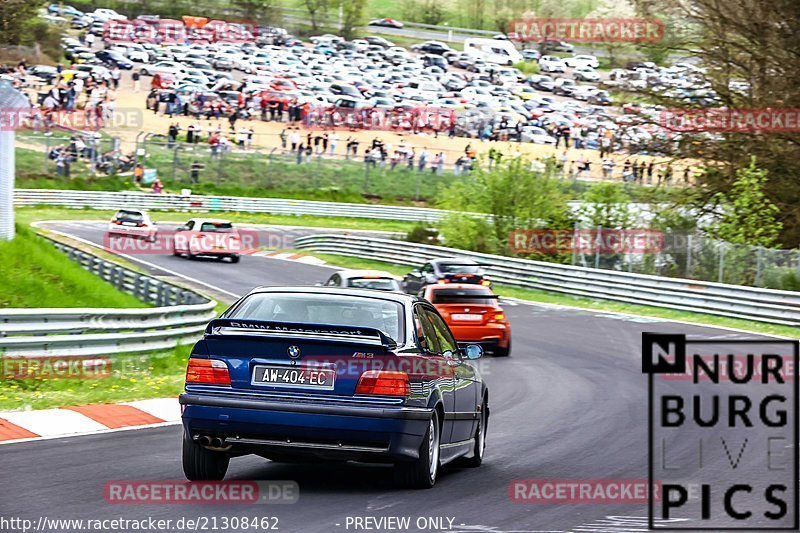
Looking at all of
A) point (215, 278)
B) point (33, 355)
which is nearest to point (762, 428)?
point (33, 355)

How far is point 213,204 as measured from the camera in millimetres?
56281

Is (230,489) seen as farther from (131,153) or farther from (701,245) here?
(131,153)

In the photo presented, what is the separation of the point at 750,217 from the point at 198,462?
28591mm

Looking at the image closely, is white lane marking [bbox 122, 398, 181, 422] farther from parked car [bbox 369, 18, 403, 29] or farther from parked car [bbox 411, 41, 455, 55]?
parked car [bbox 369, 18, 403, 29]

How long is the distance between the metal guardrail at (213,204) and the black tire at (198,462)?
42876mm

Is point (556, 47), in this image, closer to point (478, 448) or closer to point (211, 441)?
point (478, 448)

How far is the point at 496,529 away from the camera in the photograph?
741 cm

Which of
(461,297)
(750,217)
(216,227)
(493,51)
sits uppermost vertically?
(493,51)

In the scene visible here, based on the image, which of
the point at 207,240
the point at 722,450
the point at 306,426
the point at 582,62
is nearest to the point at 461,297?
the point at 722,450

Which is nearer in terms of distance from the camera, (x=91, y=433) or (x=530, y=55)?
(x=91, y=433)

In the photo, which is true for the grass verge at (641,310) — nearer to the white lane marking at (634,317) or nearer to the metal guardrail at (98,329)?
the white lane marking at (634,317)

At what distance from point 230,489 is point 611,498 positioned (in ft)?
8.73

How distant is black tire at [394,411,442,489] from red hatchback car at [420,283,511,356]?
13.2 meters

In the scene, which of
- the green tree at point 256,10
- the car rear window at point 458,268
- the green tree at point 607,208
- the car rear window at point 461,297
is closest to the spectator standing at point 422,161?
the green tree at point 607,208
